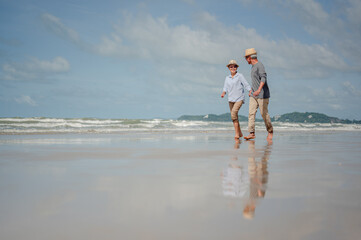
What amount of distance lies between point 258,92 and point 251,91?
1.41 feet

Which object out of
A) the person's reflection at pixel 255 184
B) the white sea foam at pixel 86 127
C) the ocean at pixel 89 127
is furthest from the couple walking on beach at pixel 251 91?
the white sea foam at pixel 86 127

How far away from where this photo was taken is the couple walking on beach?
28.6 feet

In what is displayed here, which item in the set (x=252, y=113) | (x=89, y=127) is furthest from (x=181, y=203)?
(x=89, y=127)

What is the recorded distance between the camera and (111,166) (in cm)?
377

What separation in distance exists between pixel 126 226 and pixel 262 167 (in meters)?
2.31

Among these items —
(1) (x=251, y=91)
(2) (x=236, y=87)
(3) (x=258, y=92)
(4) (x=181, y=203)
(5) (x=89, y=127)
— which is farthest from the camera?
(5) (x=89, y=127)

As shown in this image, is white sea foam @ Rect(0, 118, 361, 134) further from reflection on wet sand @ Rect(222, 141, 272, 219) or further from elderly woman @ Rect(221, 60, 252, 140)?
reflection on wet sand @ Rect(222, 141, 272, 219)

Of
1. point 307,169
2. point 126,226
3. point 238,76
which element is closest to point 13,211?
point 126,226

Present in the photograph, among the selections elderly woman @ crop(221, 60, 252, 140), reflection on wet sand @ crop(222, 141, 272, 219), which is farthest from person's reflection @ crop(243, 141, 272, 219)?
elderly woman @ crop(221, 60, 252, 140)

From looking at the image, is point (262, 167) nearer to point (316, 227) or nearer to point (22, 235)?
point (316, 227)

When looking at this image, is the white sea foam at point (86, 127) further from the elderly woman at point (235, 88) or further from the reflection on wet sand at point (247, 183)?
the reflection on wet sand at point (247, 183)

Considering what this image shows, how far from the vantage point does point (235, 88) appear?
928cm

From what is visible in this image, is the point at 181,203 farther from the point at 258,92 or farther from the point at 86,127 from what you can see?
the point at 86,127

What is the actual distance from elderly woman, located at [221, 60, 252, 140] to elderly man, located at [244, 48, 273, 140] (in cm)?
38
